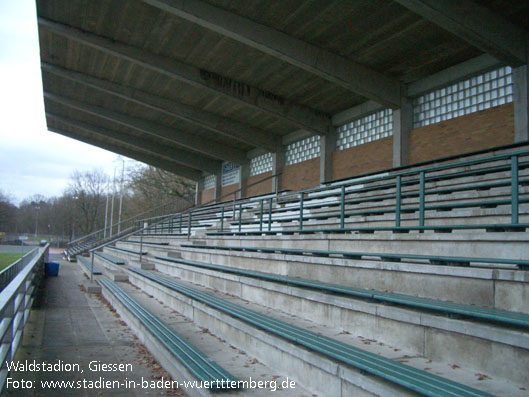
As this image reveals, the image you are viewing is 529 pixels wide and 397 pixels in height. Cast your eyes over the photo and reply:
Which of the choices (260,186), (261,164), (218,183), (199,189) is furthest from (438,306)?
(199,189)

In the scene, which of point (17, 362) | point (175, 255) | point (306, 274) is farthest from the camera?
point (175, 255)

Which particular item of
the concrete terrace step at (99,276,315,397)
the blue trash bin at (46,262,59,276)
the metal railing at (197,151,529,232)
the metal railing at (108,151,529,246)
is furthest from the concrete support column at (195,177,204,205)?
the concrete terrace step at (99,276,315,397)

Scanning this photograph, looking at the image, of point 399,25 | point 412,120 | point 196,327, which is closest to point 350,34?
point 399,25

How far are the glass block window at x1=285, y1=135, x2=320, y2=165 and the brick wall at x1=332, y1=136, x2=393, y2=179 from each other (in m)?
1.94

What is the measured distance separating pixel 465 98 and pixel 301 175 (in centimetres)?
923

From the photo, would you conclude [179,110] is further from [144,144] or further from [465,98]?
[465,98]

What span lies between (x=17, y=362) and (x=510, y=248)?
255 inches

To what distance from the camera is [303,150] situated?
22.0 m

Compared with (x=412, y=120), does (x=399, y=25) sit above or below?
above

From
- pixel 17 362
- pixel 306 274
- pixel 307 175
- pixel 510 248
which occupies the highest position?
pixel 307 175

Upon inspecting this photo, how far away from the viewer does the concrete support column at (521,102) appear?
11.3 m

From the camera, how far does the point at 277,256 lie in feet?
26.9

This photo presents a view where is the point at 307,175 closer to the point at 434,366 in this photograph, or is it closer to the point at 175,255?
the point at 175,255

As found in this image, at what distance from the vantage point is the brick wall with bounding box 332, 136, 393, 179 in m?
16.2
